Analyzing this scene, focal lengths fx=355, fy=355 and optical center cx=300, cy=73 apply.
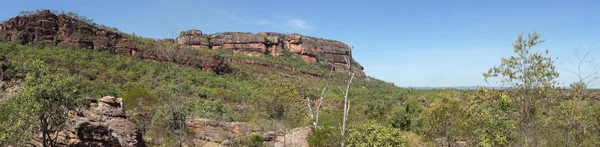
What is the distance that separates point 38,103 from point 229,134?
59.8 feet

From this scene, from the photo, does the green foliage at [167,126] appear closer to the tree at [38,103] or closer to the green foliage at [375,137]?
the tree at [38,103]

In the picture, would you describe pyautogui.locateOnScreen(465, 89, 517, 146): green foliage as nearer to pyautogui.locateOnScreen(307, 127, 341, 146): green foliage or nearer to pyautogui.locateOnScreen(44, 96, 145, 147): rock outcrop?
pyautogui.locateOnScreen(307, 127, 341, 146): green foliage

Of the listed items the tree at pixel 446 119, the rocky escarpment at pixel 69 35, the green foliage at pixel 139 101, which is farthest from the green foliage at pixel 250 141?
the rocky escarpment at pixel 69 35

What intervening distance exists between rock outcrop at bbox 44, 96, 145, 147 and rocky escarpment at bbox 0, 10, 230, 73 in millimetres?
41773

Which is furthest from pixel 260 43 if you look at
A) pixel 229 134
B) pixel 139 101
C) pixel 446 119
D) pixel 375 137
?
pixel 375 137

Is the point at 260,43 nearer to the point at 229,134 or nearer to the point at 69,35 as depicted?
the point at 69,35

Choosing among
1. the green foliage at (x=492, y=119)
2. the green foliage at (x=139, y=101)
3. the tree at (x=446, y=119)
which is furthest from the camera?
the green foliage at (x=139, y=101)

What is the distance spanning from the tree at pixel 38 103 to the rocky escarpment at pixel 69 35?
46986 millimetres

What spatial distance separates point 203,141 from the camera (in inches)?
1300

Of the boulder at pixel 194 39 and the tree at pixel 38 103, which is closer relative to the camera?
the tree at pixel 38 103

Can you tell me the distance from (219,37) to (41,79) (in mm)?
139724

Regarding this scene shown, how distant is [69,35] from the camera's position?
75.7 m

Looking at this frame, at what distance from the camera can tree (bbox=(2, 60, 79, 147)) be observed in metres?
17.4

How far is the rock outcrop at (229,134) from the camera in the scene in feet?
107
